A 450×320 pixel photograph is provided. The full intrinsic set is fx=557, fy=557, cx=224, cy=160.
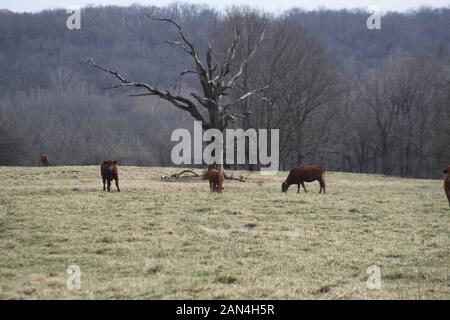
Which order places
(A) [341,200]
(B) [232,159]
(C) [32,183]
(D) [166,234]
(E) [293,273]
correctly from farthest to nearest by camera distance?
(B) [232,159]
(C) [32,183]
(A) [341,200]
(D) [166,234]
(E) [293,273]

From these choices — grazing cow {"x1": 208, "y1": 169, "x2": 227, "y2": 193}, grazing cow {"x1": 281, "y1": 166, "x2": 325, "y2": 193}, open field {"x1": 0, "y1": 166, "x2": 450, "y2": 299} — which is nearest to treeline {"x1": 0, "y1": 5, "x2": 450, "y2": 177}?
grazing cow {"x1": 281, "y1": 166, "x2": 325, "y2": 193}

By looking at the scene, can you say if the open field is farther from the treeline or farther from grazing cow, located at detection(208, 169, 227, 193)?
the treeline

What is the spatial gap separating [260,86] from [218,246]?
3439 cm

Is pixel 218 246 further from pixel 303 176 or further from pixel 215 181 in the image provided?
pixel 303 176

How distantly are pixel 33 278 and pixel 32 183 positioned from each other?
16727mm

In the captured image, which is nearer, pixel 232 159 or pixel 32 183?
pixel 32 183

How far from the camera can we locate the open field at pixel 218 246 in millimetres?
7258

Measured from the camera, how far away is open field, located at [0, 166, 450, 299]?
286 inches

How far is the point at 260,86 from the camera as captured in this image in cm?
4359

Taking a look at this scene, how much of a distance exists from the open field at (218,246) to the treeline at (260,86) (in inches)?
471

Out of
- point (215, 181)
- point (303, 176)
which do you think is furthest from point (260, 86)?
point (215, 181)
